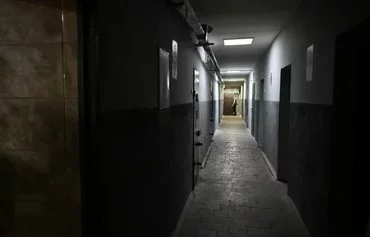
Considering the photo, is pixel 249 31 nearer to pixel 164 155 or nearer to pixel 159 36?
pixel 159 36

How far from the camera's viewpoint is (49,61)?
3.30 feet

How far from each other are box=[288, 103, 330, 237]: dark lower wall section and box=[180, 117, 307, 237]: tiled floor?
0.27 meters

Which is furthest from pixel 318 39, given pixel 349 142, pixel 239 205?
pixel 239 205

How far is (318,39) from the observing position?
7.86ft

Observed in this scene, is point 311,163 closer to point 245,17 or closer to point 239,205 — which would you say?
point 239,205

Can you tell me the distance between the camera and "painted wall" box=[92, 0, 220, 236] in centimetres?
111

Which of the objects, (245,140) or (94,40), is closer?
(94,40)

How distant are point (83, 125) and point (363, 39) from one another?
2.08 m

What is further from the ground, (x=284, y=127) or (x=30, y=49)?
(x=30, y=49)

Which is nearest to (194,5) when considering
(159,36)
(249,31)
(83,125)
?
(159,36)

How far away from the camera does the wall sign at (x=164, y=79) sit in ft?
6.46

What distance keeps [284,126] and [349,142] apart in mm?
2291

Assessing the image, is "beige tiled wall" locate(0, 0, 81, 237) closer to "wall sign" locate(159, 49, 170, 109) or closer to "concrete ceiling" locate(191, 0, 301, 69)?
"wall sign" locate(159, 49, 170, 109)

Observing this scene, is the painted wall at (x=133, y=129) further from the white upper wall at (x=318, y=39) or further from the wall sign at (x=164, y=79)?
the white upper wall at (x=318, y=39)
